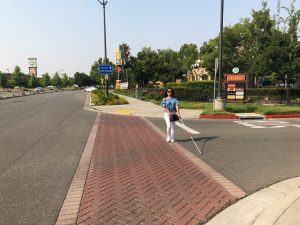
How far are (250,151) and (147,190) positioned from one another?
14.1 ft

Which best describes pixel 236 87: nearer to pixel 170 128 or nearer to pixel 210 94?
pixel 210 94

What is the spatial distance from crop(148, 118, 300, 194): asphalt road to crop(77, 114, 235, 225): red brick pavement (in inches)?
25.3

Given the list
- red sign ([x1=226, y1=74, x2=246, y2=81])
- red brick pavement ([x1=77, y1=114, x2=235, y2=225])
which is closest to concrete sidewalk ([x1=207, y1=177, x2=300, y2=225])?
red brick pavement ([x1=77, y1=114, x2=235, y2=225])

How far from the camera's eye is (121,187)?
5918 millimetres

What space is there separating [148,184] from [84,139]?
17.8ft

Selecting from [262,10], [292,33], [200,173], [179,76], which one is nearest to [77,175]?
[200,173]

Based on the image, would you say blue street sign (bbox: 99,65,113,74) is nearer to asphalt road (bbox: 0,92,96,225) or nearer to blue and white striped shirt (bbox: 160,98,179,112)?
asphalt road (bbox: 0,92,96,225)

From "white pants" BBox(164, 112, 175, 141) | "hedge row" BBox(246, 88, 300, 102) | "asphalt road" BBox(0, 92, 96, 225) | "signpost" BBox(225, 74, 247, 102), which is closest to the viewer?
"asphalt road" BBox(0, 92, 96, 225)

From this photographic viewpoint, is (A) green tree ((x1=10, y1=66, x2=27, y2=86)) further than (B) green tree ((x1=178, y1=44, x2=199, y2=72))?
Yes

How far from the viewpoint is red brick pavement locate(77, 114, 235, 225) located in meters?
4.69

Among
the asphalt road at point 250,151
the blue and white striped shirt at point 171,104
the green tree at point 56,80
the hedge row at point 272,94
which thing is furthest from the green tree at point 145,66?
the green tree at point 56,80

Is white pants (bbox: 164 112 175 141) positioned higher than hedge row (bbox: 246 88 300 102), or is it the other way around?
hedge row (bbox: 246 88 300 102)

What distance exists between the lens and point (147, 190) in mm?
5762

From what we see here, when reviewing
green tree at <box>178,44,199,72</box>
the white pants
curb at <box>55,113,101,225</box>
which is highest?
green tree at <box>178,44,199,72</box>
